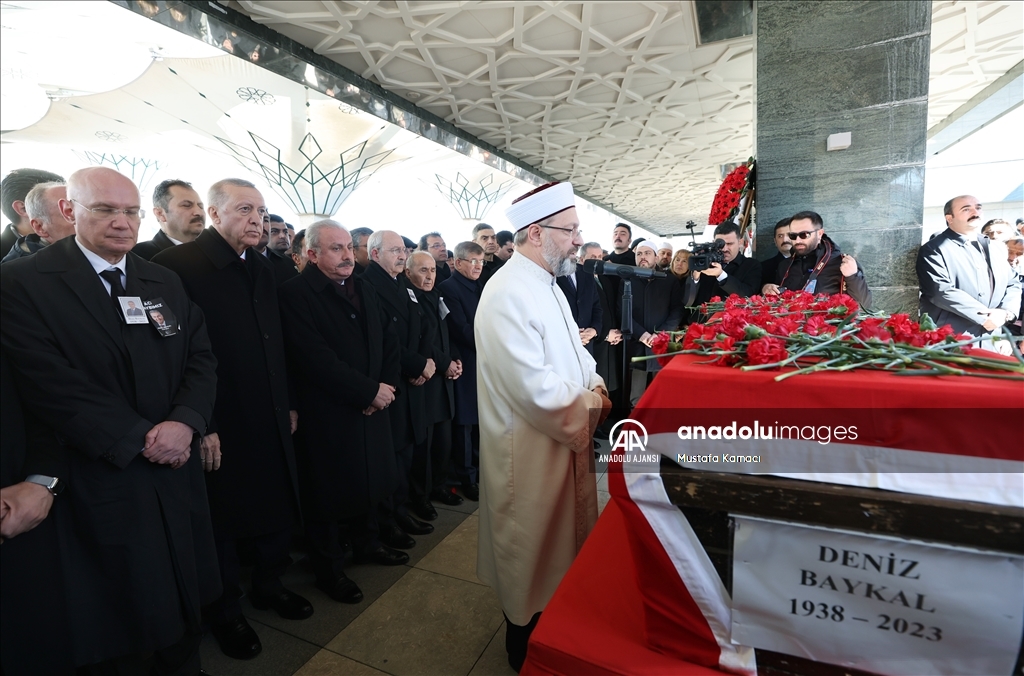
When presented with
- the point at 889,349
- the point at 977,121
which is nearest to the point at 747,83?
the point at 977,121

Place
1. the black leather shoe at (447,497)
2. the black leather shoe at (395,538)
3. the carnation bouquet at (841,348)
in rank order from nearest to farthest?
the carnation bouquet at (841,348) → the black leather shoe at (395,538) → the black leather shoe at (447,497)

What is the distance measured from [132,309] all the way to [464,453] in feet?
8.88

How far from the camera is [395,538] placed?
3.04 m

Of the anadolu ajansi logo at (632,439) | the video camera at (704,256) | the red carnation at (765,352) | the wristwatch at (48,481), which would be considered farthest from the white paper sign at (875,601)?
the video camera at (704,256)

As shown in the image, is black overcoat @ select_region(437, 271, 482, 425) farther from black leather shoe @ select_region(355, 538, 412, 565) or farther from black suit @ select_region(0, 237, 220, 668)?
black suit @ select_region(0, 237, 220, 668)

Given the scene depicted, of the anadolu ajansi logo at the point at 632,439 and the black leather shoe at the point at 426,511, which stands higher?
the anadolu ajansi logo at the point at 632,439

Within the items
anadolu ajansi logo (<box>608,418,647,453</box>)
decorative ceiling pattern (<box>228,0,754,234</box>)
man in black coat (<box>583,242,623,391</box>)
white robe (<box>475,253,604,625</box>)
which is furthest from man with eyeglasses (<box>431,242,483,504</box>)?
decorative ceiling pattern (<box>228,0,754,234</box>)

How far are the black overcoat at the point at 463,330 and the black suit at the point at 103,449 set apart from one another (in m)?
2.40

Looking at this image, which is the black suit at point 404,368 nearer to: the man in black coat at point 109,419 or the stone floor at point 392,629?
the stone floor at point 392,629

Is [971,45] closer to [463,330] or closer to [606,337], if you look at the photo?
[606,337]

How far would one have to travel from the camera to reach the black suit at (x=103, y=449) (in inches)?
58.4

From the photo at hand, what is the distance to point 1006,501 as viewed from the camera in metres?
0.77

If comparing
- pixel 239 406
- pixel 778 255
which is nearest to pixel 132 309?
pixel 239 406

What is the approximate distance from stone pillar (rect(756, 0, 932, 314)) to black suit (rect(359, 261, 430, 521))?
3.16 m
